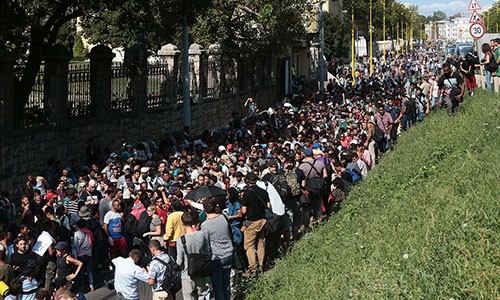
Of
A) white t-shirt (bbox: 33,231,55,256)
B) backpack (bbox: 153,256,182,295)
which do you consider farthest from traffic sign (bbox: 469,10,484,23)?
backpack (bbox: 153,256,182,295)

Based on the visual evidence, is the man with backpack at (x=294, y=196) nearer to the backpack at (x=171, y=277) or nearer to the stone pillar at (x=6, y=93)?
the backpack at (x=171, y=277)

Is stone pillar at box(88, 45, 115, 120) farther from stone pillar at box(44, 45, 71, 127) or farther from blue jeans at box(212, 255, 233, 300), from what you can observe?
blue jeans at box(212, 255, 233, 300)

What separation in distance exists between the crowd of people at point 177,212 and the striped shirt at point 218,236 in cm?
1

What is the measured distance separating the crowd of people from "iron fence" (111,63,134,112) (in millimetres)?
2333

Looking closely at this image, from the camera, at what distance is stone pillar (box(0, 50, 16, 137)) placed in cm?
1736

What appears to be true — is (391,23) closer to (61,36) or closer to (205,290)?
(61,36)

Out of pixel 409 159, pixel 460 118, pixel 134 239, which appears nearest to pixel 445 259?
pixel 134 239

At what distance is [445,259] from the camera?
714 cm

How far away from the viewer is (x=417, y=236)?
28.1ft

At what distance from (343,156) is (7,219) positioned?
7070 mm

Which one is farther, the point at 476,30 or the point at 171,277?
the point at 476,30

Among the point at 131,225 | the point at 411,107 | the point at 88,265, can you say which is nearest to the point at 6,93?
the point at 131,225

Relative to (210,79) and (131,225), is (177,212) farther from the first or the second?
(210,79)

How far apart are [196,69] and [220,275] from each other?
777 inches
